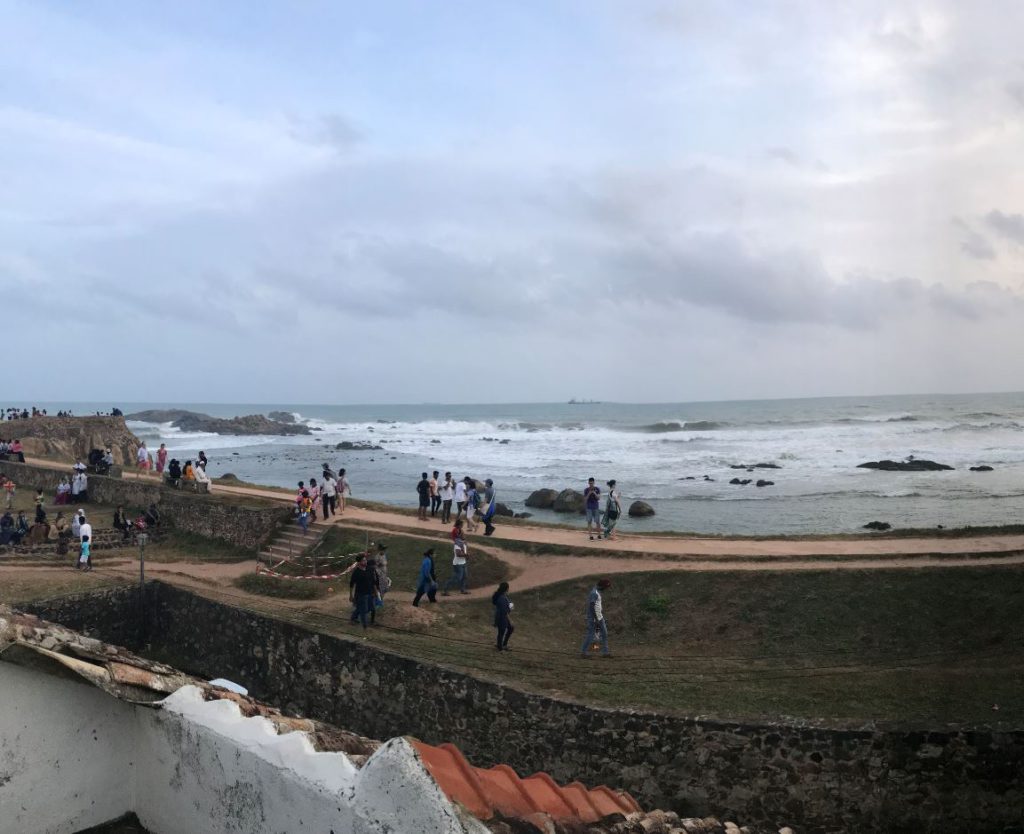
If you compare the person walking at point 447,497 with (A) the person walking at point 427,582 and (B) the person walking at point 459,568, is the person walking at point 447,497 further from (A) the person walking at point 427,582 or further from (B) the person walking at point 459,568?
(A) the person walking at point 427,582

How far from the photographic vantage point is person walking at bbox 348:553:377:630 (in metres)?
13.0

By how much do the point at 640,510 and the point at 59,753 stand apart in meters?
27.1

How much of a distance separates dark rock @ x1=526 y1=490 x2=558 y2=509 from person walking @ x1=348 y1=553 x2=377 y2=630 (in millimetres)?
20175

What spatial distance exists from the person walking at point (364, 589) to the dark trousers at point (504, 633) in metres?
2.48

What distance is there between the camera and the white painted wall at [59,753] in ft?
14.5

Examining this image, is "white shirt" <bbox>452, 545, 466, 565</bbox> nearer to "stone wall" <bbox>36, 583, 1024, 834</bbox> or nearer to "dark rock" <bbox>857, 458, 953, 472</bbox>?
"stone wall" <bbox>36, 583, 1024, 834</bbox>

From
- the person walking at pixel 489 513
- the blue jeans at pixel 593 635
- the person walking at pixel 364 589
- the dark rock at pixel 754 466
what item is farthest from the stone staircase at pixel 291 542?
the dark rock at pixel 754 466

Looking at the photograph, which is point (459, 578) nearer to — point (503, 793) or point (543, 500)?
point (503, 793)

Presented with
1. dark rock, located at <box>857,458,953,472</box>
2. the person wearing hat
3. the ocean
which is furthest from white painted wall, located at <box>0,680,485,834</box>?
dark rock, located at <box>857,458,953,472</box>

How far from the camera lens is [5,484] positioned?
86.4 feet

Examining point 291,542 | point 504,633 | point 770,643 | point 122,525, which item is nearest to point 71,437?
point 122,525

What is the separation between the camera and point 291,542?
63.8 ft

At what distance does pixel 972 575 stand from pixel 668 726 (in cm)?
764

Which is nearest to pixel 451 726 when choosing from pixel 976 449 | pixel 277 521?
pixel 277 521
